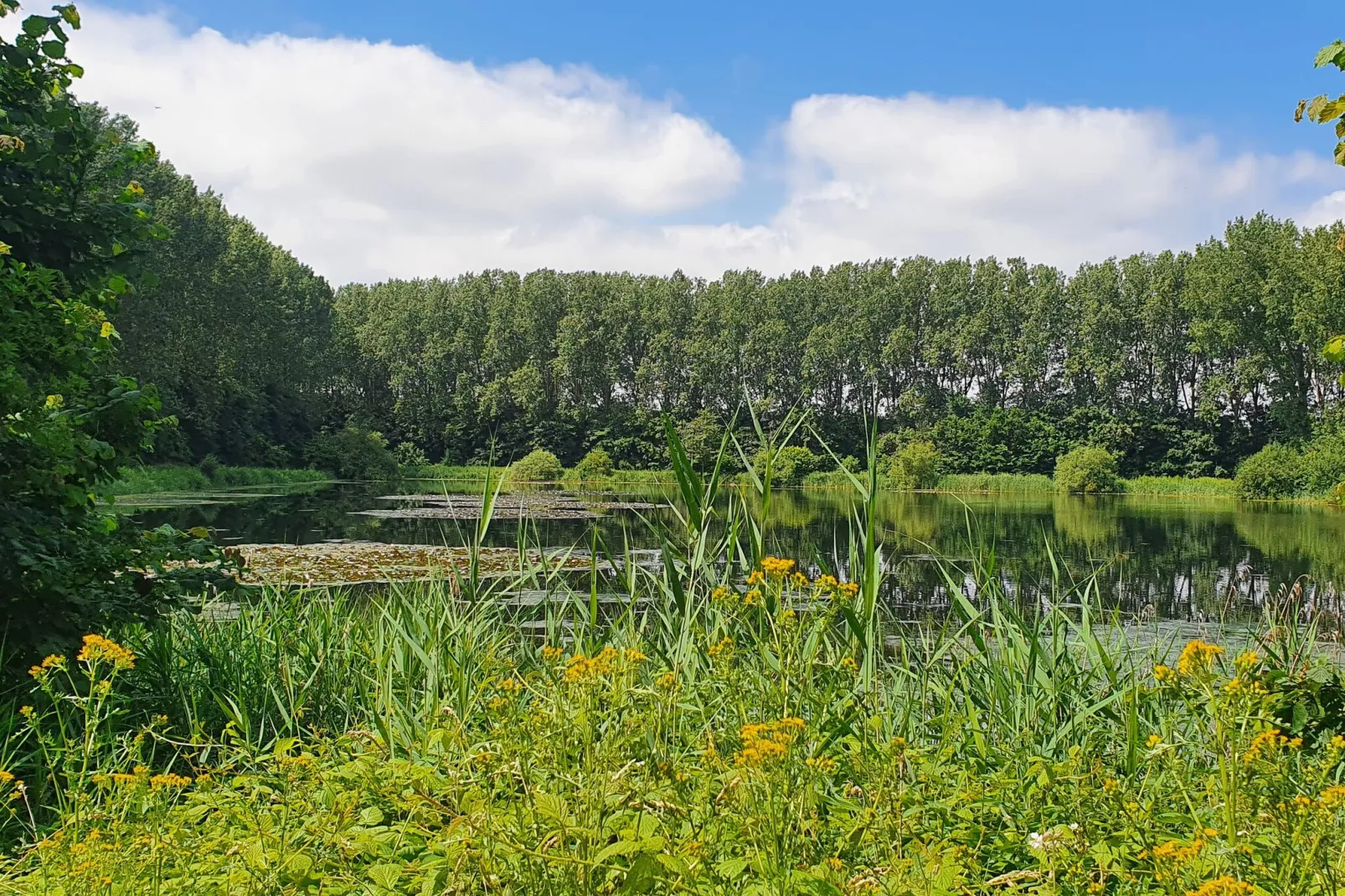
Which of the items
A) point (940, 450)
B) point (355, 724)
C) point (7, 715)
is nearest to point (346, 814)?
point (355, 724)

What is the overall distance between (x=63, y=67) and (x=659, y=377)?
43735 millimetres

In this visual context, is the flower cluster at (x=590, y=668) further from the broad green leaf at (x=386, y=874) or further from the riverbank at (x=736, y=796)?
the broad green leaf at (x=386, y=874)

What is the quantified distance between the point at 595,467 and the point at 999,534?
79.5ft

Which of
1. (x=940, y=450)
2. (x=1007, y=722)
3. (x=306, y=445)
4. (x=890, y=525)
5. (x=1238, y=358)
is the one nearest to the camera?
(x=1007, y=722)

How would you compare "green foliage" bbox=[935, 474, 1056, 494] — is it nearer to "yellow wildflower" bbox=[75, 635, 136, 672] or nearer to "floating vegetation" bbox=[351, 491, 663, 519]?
"floating vegetation" bbox=[351, 491, 663, 519]

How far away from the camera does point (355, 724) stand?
338 cm

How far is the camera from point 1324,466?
26766 mm

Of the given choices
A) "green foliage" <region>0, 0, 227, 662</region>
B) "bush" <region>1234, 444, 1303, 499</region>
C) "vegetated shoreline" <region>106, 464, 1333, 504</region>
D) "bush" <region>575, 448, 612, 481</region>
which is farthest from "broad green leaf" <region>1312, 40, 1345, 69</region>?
"bush" <region>575, 448, 612, 481</region>

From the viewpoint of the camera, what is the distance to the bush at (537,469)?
3672cm

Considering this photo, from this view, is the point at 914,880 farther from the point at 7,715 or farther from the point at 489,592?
the point at 7,715

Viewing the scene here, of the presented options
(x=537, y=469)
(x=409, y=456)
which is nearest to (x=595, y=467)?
(x=537, y=469)

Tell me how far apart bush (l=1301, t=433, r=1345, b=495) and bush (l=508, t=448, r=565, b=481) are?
26.0 metres

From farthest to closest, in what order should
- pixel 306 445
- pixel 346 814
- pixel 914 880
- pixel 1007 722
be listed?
pixel 306 445, pixel 1007 722, pixel 346 814, pixel 914 880

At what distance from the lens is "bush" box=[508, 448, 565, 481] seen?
3672 cm
